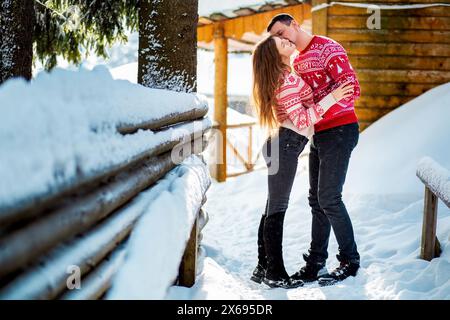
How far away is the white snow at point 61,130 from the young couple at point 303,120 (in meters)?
1.72

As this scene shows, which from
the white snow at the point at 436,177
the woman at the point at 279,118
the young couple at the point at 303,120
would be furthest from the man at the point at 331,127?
the white snow at the point at 436,177

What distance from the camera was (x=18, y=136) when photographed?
107 cm

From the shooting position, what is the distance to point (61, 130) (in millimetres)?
1218

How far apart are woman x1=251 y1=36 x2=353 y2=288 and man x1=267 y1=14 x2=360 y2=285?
103mm

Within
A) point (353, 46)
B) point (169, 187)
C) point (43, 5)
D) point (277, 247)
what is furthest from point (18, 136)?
point (353, 46)

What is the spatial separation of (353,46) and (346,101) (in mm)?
5298

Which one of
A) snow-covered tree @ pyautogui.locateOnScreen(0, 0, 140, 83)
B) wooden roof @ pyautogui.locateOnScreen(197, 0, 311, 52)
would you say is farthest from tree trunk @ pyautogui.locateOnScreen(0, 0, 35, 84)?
wooden roof @ pyautogui.locateOnScreen(197, 0, 311, 52)

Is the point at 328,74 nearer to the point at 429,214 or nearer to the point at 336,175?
the point at 336,175

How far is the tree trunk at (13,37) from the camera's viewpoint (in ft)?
16.1

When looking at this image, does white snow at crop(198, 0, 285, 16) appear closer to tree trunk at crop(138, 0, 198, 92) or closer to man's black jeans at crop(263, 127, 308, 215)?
tree trunk at crop(138, 0, 198, 92)

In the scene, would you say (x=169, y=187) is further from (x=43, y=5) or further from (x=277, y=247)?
(x=43, y=5)

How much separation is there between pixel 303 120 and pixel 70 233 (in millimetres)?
2405

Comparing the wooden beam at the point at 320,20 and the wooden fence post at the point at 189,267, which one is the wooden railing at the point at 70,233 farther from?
the wooden beam at the point at 320,20

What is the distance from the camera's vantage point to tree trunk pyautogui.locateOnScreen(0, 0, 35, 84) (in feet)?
16.1
